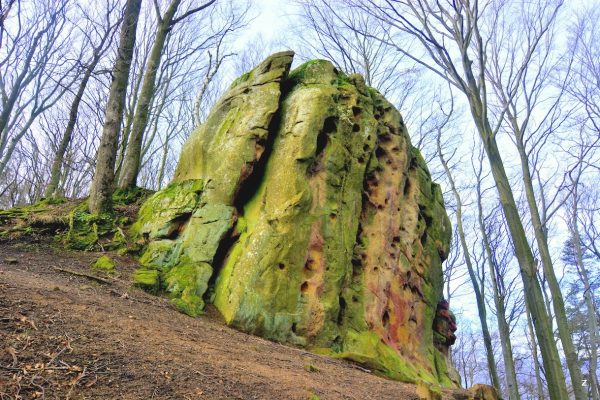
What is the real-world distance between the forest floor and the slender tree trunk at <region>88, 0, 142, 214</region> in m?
2.08

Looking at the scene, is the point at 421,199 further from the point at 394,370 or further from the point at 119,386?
the point at 119,386

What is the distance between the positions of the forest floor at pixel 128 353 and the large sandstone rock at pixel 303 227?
0.73 m

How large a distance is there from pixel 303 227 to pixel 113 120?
15.5 ft

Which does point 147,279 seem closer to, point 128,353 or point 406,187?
point 128,353

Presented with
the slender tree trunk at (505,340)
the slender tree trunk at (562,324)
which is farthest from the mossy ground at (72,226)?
the slender tree trunk at (505,340)

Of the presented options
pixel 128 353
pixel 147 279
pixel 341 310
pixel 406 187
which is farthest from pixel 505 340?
pixel 128 353

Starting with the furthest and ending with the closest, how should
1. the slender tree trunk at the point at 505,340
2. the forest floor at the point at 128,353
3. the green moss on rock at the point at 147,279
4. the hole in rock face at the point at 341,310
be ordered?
the slender tree trunk at the point at 505,340 < the hole in rock face at the point at 341,310 < the green moss on rock at the point at 147,279 < the forest floor at the point at 128,353

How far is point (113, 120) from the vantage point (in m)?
8.45

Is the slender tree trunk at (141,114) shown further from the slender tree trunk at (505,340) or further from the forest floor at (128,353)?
the slender tree trunk at (505,340)

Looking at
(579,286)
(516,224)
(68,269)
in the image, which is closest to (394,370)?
(516,224)

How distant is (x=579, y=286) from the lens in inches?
1125

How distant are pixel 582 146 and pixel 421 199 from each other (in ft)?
20.5

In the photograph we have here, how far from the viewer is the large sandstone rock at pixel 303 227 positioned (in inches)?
272

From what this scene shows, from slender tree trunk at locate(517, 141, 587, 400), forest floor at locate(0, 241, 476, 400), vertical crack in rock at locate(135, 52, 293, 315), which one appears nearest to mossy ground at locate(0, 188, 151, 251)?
vertical crack in rock at locate(135, 52, 293, 315)
